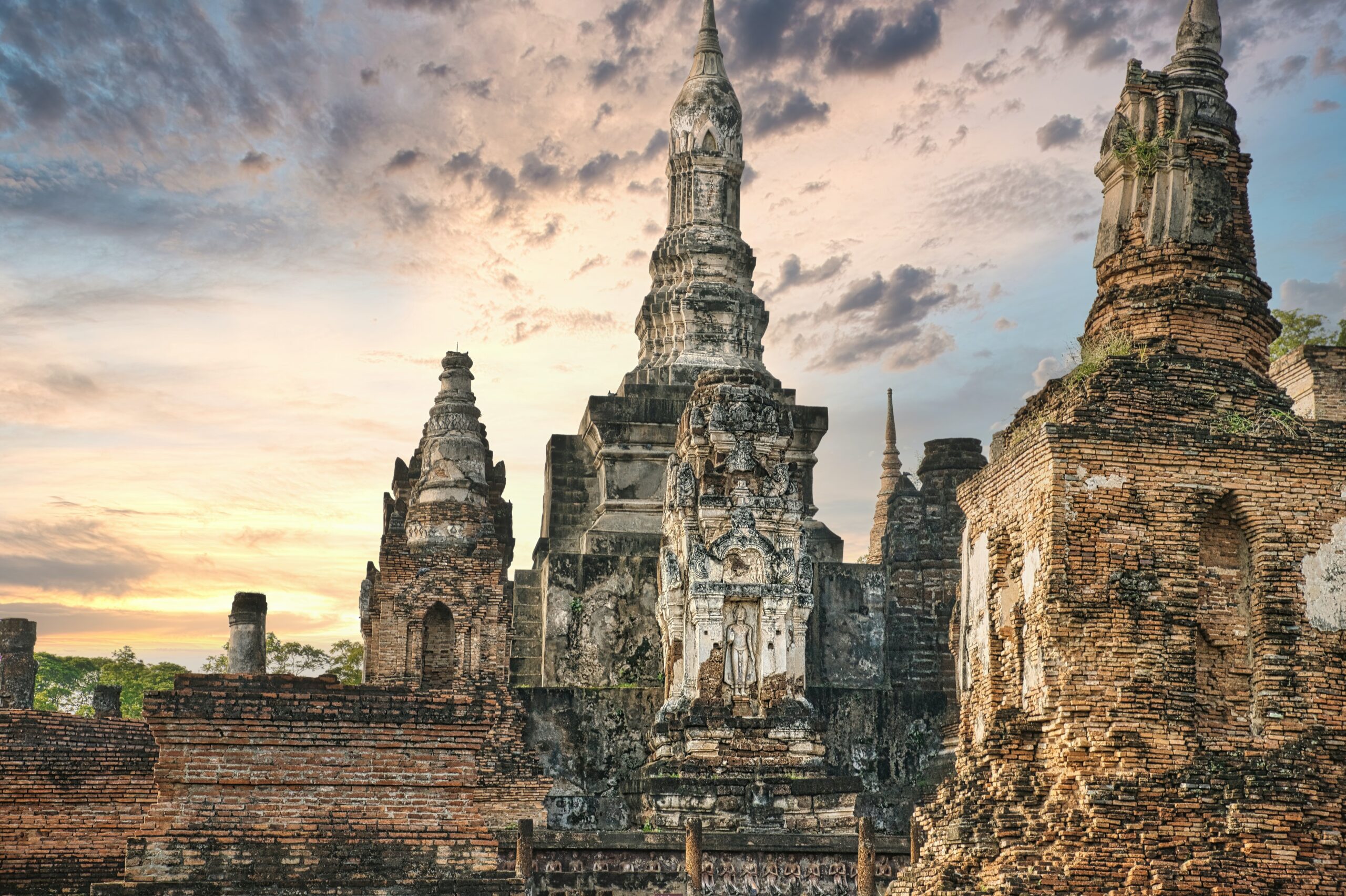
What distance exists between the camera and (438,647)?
2611 cm

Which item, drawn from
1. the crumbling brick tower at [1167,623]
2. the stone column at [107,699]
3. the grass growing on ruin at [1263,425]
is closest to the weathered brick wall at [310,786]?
the crumbling brick tower at [1167,623]

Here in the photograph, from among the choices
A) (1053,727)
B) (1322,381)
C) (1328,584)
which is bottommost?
(1053,727)

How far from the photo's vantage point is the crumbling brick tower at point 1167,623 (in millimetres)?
11031

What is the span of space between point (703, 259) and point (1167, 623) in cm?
1836

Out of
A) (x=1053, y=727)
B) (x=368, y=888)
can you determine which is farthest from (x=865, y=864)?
(x=368, y=888)

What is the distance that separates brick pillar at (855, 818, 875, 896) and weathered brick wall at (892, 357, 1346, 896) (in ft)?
13.6

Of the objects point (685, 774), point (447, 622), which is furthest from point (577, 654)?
point (685, 774)

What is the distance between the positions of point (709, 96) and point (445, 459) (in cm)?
808

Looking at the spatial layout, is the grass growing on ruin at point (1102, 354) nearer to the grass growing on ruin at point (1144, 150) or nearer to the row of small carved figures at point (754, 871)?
the grass growing on ruin at point (1144, 150)

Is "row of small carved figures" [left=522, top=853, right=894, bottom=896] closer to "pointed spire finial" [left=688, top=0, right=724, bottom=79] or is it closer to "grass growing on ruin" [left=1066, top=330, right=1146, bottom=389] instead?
"grass growing on ruin" [left=1066, top=330, right=1146, bottom=389]

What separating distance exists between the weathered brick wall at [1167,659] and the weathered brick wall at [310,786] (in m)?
3.79

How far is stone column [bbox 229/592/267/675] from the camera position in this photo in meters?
26.5

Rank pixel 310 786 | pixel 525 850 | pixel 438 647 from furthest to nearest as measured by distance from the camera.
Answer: pixel 438 647, pixel 525 850, pixel 310 786

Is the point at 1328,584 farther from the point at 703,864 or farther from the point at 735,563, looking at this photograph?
the point at 735,563
